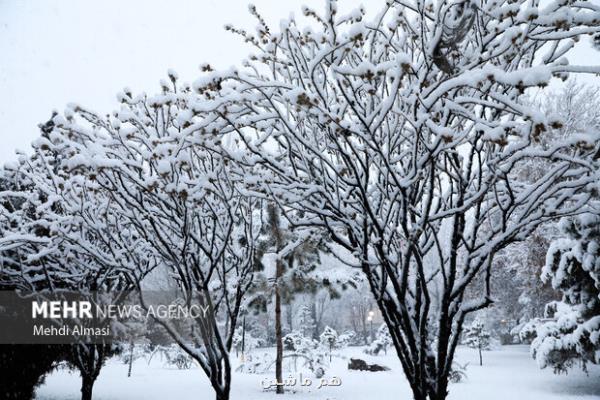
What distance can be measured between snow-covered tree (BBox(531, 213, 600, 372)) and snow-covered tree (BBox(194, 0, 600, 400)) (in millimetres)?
6424

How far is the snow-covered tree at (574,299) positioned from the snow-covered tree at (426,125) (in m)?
6.42

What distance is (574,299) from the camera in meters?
10.2

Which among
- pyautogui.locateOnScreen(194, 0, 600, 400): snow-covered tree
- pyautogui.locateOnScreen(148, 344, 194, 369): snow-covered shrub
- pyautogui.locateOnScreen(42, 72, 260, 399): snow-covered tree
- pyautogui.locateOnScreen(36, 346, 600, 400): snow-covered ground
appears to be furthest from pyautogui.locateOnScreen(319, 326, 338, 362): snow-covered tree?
pyautogui.locateOnScreen(194, 0, 600, 400): snow-covered tree

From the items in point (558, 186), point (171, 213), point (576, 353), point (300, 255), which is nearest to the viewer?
point (558, 186)

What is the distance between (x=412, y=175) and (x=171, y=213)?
2.61m

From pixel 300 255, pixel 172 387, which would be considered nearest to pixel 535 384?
pixel 300 255

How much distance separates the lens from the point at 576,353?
413 inches

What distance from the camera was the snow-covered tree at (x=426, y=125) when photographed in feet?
8.02

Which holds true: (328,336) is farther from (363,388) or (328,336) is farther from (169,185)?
(169,185)

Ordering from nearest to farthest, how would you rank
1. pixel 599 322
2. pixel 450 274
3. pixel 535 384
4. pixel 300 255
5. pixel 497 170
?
pixel 497 170 < pixel 450 274 < pixel 599 322 < pixel 535 384 < pixel 300 255

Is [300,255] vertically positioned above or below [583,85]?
below

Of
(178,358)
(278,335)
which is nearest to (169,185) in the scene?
(278,335)

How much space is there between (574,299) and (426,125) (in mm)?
10175

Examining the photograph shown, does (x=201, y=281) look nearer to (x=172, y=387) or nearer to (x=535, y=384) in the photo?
(x=172, y=387)
